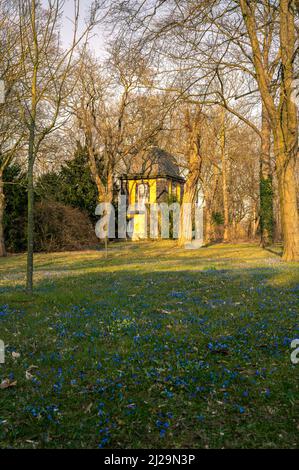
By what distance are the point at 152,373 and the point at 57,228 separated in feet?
95.0

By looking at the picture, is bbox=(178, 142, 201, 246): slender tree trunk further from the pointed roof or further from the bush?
the pointed roof

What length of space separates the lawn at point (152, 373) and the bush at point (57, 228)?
23.3m

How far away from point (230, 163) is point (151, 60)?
3485 cm

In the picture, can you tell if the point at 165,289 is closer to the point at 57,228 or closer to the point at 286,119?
the point at 286,119

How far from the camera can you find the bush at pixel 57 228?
32250mm

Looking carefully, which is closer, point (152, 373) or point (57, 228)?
point (152, 373)

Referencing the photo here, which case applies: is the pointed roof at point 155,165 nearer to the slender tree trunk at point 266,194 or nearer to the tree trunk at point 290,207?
the slender tree trunk at point 266,194

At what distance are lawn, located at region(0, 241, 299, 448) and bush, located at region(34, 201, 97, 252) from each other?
916 inches

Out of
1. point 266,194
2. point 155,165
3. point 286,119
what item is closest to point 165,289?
point 286,119

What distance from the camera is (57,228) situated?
32969 mm

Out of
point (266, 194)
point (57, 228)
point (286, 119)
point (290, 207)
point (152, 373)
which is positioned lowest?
point (152, 373)

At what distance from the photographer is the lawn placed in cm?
376

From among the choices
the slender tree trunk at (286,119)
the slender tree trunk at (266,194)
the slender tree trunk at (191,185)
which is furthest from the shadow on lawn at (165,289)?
the slender tree trunk at (191,185)
